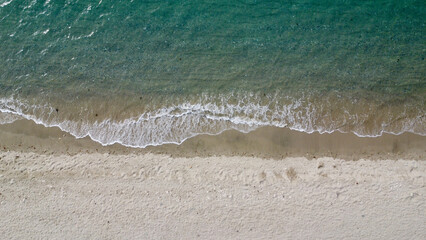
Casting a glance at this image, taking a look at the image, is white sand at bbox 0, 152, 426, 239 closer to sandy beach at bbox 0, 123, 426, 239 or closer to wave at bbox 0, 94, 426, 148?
sandy beach at bbox 0, 123, 426, 239

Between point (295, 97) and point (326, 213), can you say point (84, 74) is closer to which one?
point (295, 97)

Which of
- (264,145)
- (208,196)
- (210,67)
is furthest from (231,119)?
(208,196)

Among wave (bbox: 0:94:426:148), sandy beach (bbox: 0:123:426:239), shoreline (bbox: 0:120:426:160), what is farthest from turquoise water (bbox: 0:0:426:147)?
sandy beach (bbox: 0:123:426:239)

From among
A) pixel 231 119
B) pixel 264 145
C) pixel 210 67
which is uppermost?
pixel 210 67

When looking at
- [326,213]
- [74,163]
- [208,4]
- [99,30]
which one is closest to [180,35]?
[208,4]

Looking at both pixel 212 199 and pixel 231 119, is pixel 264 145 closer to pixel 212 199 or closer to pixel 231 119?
pixel 231 119

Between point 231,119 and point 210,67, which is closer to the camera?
point 231,119

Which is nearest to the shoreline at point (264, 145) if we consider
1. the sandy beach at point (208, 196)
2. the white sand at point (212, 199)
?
the sandy beach at point (208, 196)
